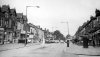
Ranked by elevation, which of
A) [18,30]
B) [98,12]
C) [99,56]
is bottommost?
[99,56]

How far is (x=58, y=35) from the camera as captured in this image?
465ft

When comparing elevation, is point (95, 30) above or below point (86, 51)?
above

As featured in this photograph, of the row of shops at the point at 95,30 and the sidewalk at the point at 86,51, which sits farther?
the row of shops at the point at 95,30

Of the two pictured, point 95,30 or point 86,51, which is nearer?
point 86,51

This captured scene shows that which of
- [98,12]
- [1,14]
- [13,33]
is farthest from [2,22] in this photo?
[98,12]

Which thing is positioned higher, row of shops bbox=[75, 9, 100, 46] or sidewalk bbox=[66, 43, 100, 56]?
row of shops bbox=[75, 9, 100, 46]

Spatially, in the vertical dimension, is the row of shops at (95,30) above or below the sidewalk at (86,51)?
above

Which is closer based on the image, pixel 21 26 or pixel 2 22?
pixel 2 22

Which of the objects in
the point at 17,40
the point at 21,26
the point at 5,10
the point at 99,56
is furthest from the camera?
the point at 21,26

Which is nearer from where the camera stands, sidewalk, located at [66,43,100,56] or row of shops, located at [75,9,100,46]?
sidewalk, located at [66,43,100,56]

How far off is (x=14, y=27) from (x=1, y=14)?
10737 mm

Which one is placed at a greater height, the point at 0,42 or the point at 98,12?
the point at 98,12

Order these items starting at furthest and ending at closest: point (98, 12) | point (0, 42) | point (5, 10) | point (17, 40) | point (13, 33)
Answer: point (17, 40) → point (13, 33) → point (5, 10) → point (0, 42) → point (98, 12)

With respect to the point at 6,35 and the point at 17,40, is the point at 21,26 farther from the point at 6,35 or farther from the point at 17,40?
the point at 6,35
